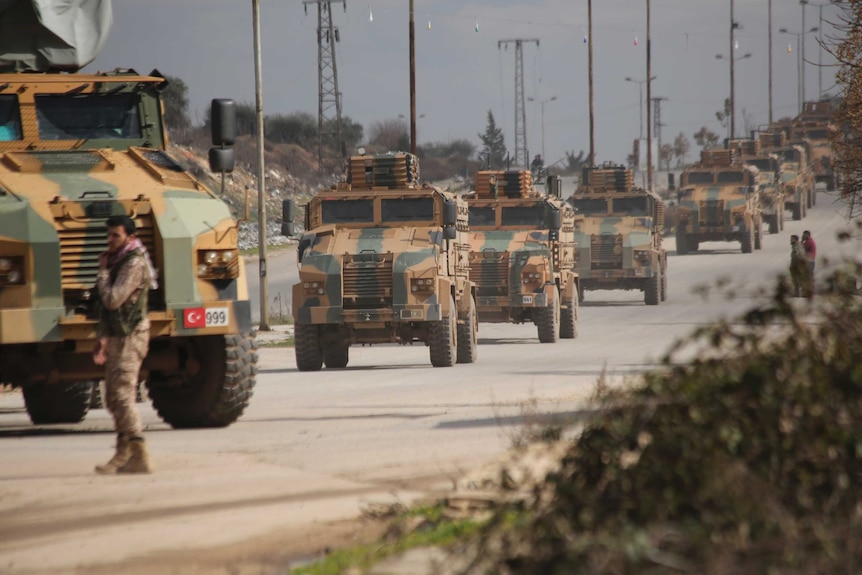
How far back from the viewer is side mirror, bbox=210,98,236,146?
448 inches

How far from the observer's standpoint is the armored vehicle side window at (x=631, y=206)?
3216 cm

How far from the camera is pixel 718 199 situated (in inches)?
1655

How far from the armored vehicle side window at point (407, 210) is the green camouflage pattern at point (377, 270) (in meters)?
0.01

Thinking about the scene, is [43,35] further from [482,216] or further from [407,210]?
[482,216]

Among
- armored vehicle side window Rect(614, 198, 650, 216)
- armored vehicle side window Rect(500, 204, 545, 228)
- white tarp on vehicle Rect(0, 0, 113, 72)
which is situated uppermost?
white tarp on vehicle Rect(0, 0, 113, 72)

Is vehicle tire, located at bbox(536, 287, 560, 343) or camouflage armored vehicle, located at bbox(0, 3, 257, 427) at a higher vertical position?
camouflage armored vehicle, located at bbox(0, 3, 257, 427)

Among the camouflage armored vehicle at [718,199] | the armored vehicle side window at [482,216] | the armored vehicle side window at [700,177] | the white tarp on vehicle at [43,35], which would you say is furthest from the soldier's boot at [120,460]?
the armored vehicle side window at [700,177]

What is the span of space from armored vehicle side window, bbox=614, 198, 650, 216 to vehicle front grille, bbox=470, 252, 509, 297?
375 inches

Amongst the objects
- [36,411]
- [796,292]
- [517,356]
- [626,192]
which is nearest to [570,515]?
[796,292]

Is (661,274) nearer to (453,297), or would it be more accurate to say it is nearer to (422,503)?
(453,297)

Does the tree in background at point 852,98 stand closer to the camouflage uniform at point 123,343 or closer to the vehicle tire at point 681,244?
the camouflage uniform at point 123,343

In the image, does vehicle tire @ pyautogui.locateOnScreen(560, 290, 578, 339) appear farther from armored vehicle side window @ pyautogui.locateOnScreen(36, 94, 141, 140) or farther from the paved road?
armored vehicle side window @ pyautogui.locateOnScreen(36, 94, 141, 140)

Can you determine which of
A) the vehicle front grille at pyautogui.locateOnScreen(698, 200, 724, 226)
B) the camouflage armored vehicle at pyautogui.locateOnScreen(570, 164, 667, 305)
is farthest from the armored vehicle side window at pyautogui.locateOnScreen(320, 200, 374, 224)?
the vehicle front grille at pyautogui.locateOnScreen(698, 200, 724, 226)

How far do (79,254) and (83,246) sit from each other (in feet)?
0.20
